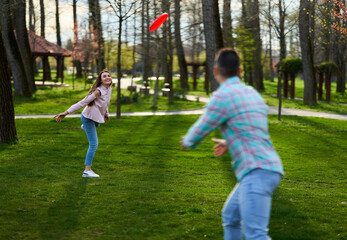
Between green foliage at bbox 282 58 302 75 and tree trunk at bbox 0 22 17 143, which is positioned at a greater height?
green foliage at bbox 282 58 302 75

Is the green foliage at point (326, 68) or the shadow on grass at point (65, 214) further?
the green foliage at point (326, 68)

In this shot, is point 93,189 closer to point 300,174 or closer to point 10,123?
point 300,174

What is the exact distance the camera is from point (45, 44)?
39938 millimetres

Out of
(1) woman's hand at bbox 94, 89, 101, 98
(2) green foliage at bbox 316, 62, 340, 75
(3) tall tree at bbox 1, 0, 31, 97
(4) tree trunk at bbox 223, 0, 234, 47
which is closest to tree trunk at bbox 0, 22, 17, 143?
(1) woman's hand at bbox 94, 89, 101, 98

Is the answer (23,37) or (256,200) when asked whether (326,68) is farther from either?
(256,200)

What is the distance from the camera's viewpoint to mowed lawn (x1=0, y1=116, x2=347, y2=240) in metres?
5.55

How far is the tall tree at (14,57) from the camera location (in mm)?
22272

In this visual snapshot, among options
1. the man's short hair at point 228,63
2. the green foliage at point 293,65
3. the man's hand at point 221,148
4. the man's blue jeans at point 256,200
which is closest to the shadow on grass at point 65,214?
the man's hand at point 221,148

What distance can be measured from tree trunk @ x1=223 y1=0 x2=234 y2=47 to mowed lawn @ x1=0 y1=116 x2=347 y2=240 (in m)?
18.9

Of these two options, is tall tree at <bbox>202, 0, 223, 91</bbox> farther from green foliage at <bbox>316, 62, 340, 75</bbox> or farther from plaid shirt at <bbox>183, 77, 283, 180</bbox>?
green foliage at <bbox>316, 62, 340, 75</bbox>

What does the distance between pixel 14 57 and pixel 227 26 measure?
16398 millimetres

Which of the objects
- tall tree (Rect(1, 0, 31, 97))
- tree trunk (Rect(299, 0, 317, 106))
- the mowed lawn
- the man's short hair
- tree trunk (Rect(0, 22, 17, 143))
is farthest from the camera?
tree trunk (Rect(299, 0, 317, 106))

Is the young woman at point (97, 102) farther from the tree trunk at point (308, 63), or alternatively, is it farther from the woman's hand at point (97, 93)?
the tree trunk at point (308, 63)

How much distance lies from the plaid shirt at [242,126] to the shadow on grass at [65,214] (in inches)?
100
